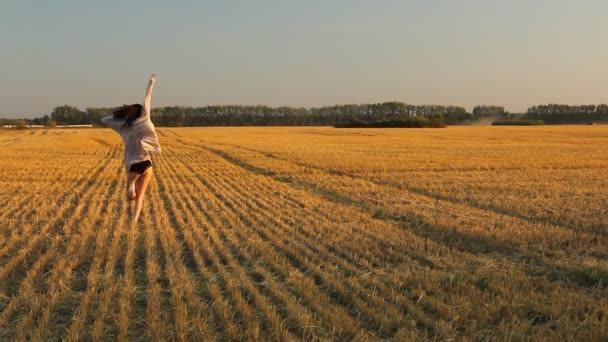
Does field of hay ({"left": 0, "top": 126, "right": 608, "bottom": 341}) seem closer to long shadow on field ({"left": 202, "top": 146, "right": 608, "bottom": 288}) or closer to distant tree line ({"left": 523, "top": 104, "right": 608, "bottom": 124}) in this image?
long shadow on field ({"left": 202, "top": 146, "right": 608, "bottom": 288})

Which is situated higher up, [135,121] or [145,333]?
[135,121]

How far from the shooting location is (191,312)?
4.75m

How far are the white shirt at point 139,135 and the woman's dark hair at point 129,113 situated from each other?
→ 54mm

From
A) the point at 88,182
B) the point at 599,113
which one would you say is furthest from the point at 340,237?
the point at 599,113

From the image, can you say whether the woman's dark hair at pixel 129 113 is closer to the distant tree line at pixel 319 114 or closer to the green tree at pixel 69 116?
the distant tree line at pixel 319 114

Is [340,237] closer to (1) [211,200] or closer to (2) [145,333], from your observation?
(2) [145,333]

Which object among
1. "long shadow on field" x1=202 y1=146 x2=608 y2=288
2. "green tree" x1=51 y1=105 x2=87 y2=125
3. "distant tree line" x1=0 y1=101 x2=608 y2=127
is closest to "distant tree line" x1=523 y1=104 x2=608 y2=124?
"distant tree line" x1=0 y1=101 x2=608 y2=127

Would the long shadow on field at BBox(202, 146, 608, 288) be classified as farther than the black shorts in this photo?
No

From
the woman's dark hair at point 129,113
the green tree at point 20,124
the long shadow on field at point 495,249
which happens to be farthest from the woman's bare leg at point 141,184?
the green tree at point 20,124

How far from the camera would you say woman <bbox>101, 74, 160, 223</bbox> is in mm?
7531

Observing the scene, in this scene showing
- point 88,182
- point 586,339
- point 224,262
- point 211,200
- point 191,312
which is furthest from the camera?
point 88,182

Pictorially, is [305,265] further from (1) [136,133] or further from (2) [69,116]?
(2) [69,116]

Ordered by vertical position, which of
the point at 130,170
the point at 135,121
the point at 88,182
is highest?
the point at 135,121

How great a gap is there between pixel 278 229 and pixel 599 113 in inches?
5228
